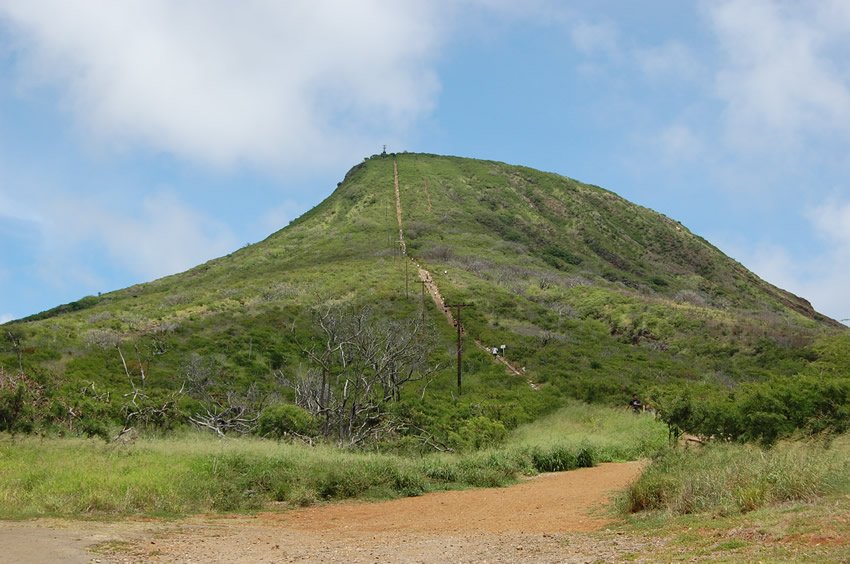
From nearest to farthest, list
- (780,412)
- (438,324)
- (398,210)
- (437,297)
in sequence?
(780,412)
(438,324)
(437,297)
(398,210)

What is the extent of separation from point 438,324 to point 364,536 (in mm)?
35972

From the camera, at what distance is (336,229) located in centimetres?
9062

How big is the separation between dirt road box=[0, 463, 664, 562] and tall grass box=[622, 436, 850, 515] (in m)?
1.04

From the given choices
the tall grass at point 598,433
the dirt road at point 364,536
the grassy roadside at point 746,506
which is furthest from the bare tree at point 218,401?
the grassy roadside at point 746,506

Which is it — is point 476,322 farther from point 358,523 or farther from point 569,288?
point 358,523

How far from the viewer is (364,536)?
10961 mm

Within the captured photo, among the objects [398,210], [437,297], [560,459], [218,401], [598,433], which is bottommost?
[560,459]

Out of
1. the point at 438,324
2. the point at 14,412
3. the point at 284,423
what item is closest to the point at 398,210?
the point at 438,324

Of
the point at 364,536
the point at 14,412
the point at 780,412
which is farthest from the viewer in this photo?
the point at 14,412

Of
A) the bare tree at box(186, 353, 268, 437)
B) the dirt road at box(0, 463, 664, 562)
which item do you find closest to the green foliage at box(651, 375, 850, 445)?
the dirt road at box(0, 463, 664, 562)

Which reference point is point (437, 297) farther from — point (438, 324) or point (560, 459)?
point (560, 459)

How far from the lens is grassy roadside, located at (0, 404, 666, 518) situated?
12188mm

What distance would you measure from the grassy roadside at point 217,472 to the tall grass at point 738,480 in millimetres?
6418

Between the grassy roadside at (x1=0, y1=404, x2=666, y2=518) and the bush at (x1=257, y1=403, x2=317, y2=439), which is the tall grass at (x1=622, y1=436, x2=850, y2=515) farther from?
the bush at (x1=257, y1=403, x2=317, y2=439)
